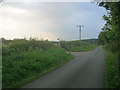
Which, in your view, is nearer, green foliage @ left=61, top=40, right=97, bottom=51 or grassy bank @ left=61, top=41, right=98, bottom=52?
grassy bank @ left=61, top=41, right=98, bottom=52

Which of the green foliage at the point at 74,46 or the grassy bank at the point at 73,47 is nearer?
the grassy bank at the point at 73,47

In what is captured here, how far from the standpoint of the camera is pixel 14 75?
6598mm

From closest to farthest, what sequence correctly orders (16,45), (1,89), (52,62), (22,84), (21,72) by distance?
(1,89)
(22,84)
(21,72)
(52,62)
(16,45)

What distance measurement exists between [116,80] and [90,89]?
5.00ft

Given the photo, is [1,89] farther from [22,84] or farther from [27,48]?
[27,48]

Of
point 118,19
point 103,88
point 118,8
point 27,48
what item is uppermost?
point 118,8

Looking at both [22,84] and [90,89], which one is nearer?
[90,89]

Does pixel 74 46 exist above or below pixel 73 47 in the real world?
above

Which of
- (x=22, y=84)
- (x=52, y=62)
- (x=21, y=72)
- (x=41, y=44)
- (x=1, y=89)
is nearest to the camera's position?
(x=1, y=89)

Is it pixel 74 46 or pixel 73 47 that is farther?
pixel 74 46

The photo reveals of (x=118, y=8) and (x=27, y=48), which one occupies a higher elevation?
(x=118, y=8)

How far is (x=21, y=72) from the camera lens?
723 centimetres

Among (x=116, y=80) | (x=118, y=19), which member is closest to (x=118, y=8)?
(x=118, y=19)

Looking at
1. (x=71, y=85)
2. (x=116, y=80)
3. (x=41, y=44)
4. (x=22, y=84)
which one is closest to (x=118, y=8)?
(x=116, y=80)
